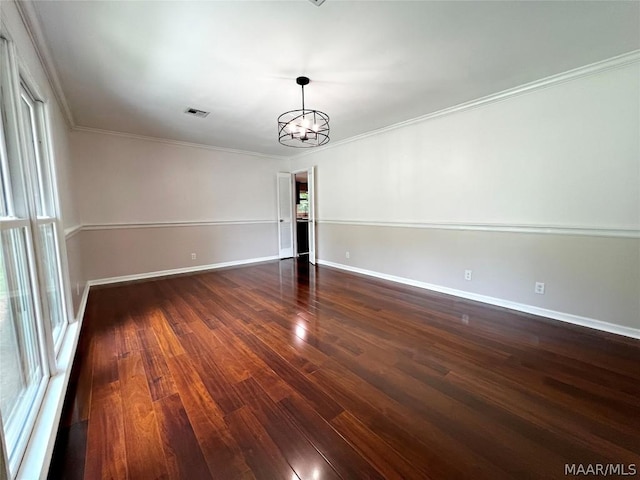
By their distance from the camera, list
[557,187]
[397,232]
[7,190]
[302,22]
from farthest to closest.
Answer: [397,232], [557,187], [302,22], [7,190]

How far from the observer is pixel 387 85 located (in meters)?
2.75

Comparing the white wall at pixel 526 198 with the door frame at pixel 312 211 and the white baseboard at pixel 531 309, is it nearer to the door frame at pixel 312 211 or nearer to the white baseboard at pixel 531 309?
the white baseboard at pixel 531 309

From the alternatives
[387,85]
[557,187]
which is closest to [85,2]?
[387,85]

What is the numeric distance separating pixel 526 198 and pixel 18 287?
4144 millimetres

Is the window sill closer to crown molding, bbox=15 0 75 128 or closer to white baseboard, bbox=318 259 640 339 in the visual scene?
crown molding, bbox=15 0 75 128

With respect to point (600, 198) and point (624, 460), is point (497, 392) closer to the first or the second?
point (624, 460)

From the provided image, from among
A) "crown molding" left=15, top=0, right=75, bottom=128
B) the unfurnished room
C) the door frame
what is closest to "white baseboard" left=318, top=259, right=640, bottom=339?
the unfurnished room

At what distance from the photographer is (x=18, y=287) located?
4.48 ft

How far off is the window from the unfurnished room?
0.01m

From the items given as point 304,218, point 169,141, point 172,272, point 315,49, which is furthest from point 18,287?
point 304,218

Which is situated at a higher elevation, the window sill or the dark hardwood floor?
the window sill

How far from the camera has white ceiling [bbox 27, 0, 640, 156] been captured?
1732 mm

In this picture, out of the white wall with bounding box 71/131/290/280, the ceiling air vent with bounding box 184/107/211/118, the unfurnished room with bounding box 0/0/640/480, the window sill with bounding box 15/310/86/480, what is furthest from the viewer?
the white wall with bounding box 71/131/290/280

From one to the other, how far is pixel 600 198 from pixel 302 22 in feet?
9.85
